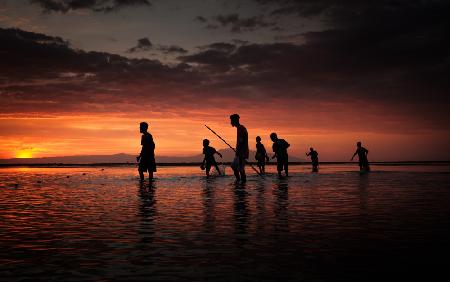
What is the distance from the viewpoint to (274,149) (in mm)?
26250

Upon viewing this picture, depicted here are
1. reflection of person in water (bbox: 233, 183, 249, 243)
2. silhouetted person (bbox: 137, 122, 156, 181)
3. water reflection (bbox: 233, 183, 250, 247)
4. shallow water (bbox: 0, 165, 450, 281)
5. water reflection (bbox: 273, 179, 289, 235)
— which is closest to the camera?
shallow water (bbox: 0, 165, 450, 281)

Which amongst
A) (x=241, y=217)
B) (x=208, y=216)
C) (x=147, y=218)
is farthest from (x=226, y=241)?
(x=147, y=218)

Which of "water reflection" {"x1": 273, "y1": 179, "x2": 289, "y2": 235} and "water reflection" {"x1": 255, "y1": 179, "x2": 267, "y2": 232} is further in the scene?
"water reflection" {"x1": 255, "y1": 179, "x2": 267, "y2": 232}

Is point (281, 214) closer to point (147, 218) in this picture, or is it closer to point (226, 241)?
point (147, 218)

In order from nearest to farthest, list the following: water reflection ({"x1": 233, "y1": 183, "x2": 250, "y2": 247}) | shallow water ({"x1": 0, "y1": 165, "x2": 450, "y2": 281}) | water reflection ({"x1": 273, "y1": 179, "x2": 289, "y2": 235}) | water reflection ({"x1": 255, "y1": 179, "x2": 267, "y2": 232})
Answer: shallow water ({"x1": 0, "y1": 165, "x2": 450, "y2": 281})
water reflection ({"x1": 233, "y1": 183, "x2": 250, "y2": 247})
water reflection ({"x1": 273, "y1": 179, "x2": 289, "y2": 235})
water reflection ({"x1": 255, "y1": 179, "x2": 267, "y2": 232})

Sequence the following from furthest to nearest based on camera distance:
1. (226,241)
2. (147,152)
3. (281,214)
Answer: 1. (147,152)
2. (281,214)
3. (226,241)

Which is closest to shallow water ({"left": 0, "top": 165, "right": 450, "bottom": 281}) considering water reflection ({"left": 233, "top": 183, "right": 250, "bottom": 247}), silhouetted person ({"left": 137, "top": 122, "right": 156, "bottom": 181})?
water reflection ({"left": 233, "top": 183, "right": 250, "bottom": 247})

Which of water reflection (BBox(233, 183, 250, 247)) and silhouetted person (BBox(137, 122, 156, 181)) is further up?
silhouetted person (BBox(137, 122, 156, 181))

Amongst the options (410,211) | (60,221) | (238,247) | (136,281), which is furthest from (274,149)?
(136,281)

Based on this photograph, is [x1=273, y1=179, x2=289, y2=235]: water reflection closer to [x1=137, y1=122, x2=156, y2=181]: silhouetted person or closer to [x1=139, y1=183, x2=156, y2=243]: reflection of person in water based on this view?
[x1=139, y1=183, x2=156, y2=243]: reflection of person in water

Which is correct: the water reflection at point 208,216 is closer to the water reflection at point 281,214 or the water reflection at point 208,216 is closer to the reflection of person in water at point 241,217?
the reflection of person in water at point 241,217

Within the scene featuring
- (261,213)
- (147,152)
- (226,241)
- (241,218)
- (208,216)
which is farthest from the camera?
(147,152)

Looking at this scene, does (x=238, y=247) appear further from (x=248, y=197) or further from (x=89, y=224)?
(x=248, y=197)

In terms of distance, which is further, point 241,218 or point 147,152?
point 147,152
